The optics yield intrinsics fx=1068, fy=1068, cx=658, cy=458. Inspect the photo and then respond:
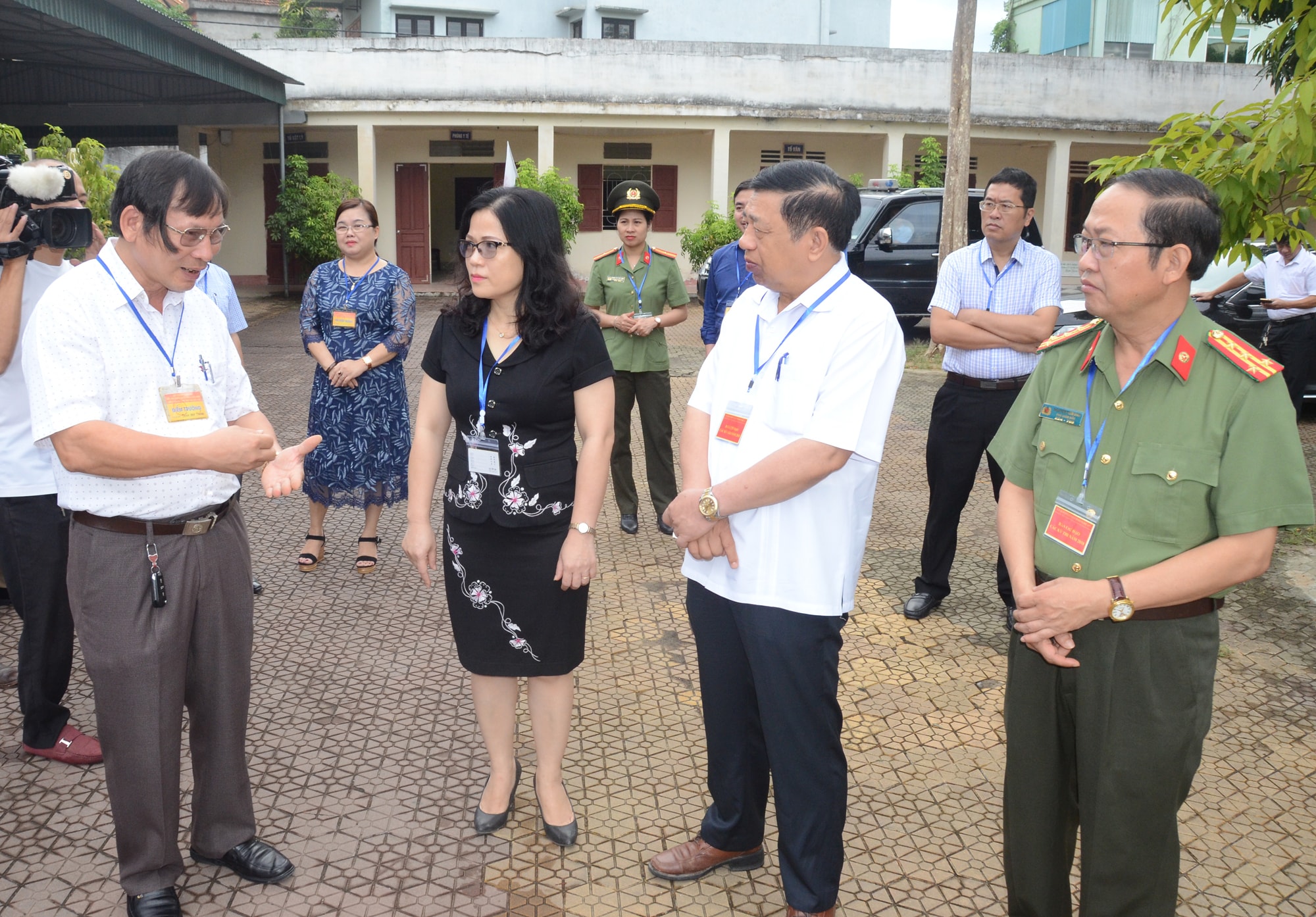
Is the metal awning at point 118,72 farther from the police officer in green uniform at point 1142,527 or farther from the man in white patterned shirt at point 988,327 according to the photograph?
the police officer in green uniform at point 1142,527

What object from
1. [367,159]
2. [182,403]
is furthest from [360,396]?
[367,159]

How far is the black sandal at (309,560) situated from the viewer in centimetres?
561

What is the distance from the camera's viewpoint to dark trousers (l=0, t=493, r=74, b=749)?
11.6ft

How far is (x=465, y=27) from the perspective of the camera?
28062 millimetres

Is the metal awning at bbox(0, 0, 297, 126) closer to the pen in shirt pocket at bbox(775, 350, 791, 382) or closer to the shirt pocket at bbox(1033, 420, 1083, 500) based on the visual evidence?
the pen in shirt pocket at bbox(775, 350, 791, 382)

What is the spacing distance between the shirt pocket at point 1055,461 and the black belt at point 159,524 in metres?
2.11

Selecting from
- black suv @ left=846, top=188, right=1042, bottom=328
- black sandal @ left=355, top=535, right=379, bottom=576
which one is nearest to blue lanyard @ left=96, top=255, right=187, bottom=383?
black sandal @ left=355, top=535, right=379, bottom=576

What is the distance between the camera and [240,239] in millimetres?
22578

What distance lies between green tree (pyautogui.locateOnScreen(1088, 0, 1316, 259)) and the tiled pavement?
1.88m

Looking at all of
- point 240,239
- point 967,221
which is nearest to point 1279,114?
point 967,221

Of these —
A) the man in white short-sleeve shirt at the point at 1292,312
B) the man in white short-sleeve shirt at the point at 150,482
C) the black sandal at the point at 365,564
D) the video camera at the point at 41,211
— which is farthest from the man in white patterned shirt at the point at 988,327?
the man in white short-sleeve shirt at the point at 1292,312

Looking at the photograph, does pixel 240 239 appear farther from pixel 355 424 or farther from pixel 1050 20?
pixel 1050 20

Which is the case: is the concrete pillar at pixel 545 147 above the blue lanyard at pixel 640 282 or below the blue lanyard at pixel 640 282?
above

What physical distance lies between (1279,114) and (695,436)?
247 cm
